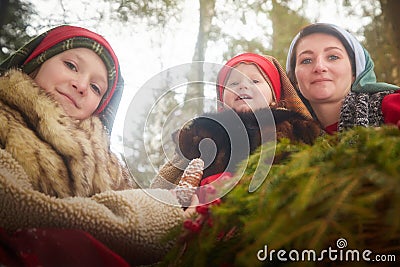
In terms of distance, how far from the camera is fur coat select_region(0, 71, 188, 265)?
27.6 inches

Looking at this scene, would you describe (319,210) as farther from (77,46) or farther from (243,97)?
(77,46)

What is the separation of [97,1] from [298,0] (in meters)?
0.48

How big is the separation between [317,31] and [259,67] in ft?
0.51

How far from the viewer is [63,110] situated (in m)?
0.84

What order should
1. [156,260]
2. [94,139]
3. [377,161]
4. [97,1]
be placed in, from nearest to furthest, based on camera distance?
[377,161] < [156,260] < [94,139] < [97,1]

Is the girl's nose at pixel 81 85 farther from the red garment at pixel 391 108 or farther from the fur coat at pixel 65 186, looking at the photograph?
the red garment at pixel 391 108

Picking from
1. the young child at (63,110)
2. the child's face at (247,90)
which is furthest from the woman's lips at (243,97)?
the young child at (63,110)

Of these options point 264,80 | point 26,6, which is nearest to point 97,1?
point 26,6

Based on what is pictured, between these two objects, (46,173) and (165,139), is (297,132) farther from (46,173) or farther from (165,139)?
(46,173)

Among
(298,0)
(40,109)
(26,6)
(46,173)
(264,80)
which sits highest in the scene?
(298,0)

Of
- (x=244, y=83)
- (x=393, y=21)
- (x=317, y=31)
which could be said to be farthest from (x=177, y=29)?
(x=393, y=21)

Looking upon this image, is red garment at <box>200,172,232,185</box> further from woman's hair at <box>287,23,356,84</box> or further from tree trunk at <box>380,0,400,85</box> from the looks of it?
tree trunk at <box>380,0,400,85</box>

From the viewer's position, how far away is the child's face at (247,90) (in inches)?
36.4

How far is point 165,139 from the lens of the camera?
89cm
